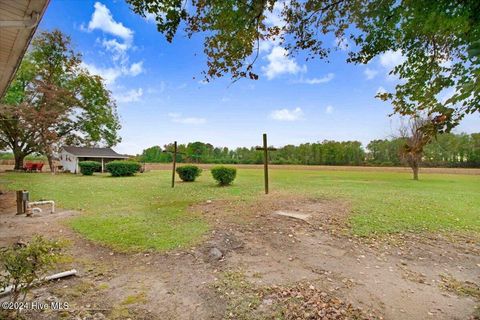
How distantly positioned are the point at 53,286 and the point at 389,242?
6355 millimetres

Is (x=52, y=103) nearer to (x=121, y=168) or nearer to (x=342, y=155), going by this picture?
(x=121, y=168)

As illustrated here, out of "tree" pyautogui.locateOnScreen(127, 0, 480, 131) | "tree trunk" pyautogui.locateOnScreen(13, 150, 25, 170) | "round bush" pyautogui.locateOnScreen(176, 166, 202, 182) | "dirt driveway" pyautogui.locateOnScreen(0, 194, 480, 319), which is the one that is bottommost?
"dirt driveway" pyautogui.locateOnScreen(0, 194, 480, 319)

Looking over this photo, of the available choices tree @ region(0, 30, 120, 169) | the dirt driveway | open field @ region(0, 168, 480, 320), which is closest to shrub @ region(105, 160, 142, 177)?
tree @ region(0, 30, 120, 169)

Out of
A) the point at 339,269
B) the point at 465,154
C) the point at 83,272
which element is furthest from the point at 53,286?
the point at 465,154

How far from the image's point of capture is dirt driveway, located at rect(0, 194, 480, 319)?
3098mm

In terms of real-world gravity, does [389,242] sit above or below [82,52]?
below

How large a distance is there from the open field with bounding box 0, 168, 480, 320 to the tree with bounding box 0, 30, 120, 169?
62.4ft

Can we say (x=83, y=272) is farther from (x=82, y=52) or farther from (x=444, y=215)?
(x=82, y=52)

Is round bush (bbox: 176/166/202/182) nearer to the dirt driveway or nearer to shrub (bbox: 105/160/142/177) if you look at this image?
shrub (bbox: 105/160/142/177)

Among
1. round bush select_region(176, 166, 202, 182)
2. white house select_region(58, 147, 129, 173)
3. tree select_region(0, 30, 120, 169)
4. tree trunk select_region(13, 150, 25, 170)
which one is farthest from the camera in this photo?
white house select_region(58, 147, 129, 173)

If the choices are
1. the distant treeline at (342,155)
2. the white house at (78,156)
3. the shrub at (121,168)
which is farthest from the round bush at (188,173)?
the distant treeline at (342,155)

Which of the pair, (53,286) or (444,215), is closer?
(53,286)

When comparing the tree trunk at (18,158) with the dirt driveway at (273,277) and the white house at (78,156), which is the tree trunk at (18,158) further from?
the dirt driveway at (273,277)

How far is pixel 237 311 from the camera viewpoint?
3.06 meters
